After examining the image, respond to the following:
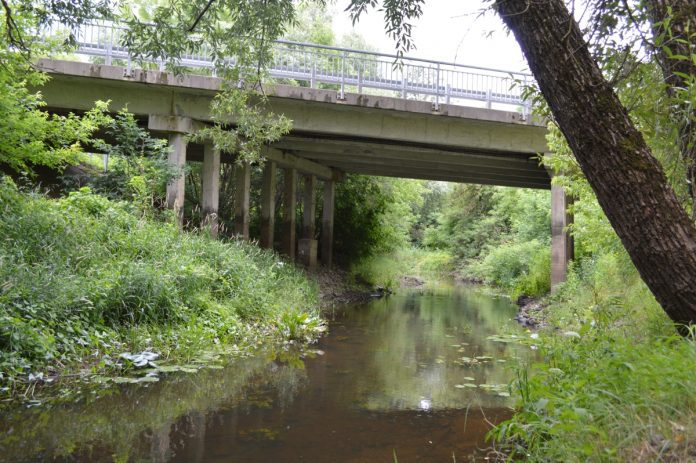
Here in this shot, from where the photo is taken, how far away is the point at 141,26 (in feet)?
24.8

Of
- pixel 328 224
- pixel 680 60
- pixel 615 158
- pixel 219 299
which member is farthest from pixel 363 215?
pixel 615 158

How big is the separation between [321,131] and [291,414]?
10.9 m

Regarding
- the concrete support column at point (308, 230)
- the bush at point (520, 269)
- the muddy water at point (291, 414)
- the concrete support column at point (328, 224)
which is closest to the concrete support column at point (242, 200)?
the concrete support column at point (308, 230)

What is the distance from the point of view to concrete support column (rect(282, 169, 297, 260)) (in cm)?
2075

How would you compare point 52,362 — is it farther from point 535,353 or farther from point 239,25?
point 535,353

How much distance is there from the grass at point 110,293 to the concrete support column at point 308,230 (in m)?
9.72

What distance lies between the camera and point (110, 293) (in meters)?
7.68

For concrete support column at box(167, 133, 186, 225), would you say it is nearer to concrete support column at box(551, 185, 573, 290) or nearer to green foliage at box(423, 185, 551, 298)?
concrete support column at box(551, 185, 573, 290)

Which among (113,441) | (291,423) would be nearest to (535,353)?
(291,423)

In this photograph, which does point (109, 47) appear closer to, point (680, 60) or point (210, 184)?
point (210, 184)

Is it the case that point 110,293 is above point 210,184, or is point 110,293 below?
below

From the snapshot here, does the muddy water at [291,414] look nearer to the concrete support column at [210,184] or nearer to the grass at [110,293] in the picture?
the grass at [110,293]

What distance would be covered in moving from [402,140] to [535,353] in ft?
27.5

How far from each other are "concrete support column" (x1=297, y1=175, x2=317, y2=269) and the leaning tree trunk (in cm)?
1791
